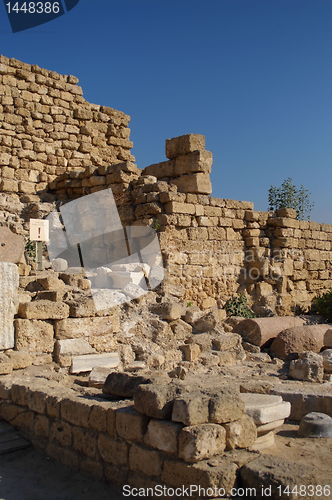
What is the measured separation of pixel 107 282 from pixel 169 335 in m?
1.53

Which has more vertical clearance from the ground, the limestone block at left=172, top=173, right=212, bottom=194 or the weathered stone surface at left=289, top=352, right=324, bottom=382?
the limestone block at left=172, top=173, right=212, bottom=194

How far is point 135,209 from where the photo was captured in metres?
9.95

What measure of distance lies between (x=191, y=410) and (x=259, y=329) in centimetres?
574

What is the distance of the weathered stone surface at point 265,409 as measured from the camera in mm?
3783

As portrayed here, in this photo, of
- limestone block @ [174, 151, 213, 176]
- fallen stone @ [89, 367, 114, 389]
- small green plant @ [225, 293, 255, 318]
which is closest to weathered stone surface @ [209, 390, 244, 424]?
fallen stone @ [89, 367, 114, 389]

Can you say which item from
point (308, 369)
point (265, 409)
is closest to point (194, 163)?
point (308, 369)

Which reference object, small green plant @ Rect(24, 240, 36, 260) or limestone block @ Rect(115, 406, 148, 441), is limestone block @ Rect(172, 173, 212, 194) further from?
limestone block @ Rect(115, 406, 148, 441)

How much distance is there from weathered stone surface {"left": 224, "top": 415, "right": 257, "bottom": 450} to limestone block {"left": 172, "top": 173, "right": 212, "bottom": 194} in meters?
7.07

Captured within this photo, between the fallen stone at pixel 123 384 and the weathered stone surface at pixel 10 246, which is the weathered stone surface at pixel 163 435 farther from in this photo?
the weathered stone surface at pixel 10 246

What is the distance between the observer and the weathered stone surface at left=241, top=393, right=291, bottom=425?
378 centimetres

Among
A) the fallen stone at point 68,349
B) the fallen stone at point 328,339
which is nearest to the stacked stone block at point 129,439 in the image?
the fallen stone at point 68,349

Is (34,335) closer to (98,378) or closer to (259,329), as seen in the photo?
(98,378)

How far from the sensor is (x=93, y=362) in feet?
20.9

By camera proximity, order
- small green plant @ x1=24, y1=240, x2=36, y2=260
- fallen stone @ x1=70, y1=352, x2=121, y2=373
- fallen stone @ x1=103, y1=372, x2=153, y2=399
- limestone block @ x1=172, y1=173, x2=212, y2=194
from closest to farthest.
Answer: fallen stone @ x1=103, y1=372, x2=153, y2=399 → fallen stone @ x1=70, y1=352, x2=121, y2=373 → small green plant @ x1=24, y1=240, x2=36, y2=260 → limestone block @ x1=172, y1=173, x2=212, y2=194
